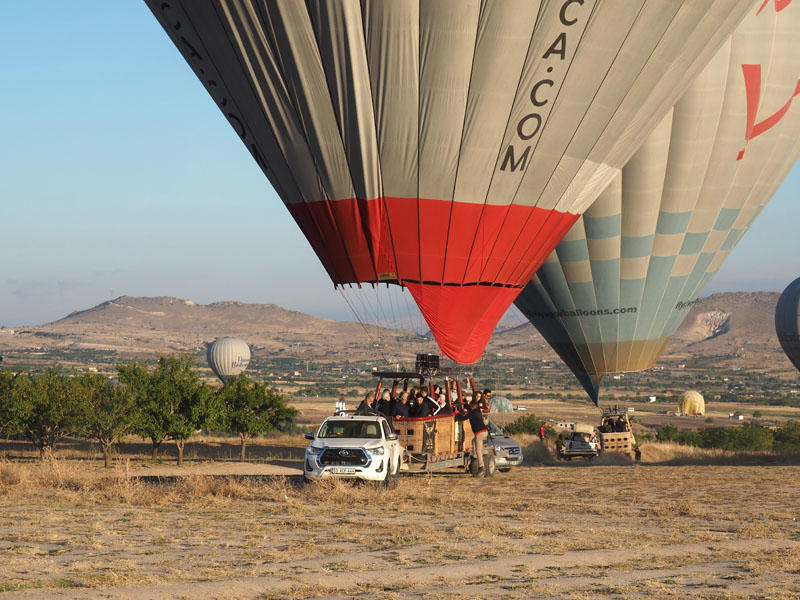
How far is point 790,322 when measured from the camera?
2594 inches

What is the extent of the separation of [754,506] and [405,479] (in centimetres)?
825

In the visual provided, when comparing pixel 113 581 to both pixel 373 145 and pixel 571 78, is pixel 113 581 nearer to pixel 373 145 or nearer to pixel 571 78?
pixel 373 145

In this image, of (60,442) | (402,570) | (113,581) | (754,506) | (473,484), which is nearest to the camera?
(113,581)

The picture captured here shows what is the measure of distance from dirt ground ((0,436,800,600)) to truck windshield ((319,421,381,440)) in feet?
4.45

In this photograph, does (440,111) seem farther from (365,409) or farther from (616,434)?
(616,434)

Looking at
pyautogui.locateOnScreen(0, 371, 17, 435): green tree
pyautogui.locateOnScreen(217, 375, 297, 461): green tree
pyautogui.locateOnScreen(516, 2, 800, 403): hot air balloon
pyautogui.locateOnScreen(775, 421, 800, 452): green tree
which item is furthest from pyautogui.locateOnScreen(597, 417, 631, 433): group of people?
pyautogui.locateOnScreen(0, 371, 17, 435): green tree

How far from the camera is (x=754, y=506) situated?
19359 millimetres

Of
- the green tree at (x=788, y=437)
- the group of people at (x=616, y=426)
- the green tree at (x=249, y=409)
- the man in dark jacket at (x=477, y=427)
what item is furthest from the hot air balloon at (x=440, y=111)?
the green tree at (x=788, y=437)

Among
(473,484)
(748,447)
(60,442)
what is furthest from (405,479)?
(748,447)

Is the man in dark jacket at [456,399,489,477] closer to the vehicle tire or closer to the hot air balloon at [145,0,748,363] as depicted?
the vehicle tire

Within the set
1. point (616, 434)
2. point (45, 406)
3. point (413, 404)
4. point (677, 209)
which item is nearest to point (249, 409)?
point (45, 406)

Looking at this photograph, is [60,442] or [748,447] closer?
[60,442]

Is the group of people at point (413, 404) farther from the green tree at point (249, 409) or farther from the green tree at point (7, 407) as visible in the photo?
the green tree at point (7, 407)

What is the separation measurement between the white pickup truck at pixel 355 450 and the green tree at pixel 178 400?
1622cm
